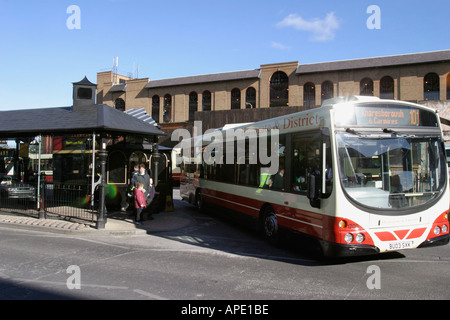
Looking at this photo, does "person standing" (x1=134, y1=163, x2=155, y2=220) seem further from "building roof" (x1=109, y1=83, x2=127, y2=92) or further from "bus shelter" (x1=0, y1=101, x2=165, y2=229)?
"building roof" (x1=109, y1=83, x2=127, y2=92)

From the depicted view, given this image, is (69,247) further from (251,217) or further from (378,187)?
(378,187)

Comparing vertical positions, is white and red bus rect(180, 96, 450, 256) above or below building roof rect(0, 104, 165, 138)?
below

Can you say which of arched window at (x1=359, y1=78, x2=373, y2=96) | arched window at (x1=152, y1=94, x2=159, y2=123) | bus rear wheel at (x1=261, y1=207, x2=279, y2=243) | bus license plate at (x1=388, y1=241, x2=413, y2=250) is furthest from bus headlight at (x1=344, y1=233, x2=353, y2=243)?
arched window at (x1=152, y1=94, x2=159, y2=123)

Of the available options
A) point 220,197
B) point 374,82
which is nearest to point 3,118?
point 220,197

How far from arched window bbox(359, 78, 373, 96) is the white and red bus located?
81.2 feet

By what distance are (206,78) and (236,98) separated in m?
4.04

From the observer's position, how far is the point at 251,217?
9.09 meters

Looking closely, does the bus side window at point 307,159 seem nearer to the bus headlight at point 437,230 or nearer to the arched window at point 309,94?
the bus headlight at point 437,230

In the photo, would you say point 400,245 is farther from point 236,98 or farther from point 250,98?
point 236,98

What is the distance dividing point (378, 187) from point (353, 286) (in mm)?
1791

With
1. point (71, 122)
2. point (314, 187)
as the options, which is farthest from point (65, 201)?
point (314, 187)

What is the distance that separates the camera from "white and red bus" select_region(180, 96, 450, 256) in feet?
18.6

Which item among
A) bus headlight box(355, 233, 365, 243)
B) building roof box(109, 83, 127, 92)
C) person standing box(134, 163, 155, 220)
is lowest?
bus headlight box(355, 233, 365, 243)

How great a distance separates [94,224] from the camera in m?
10.1
